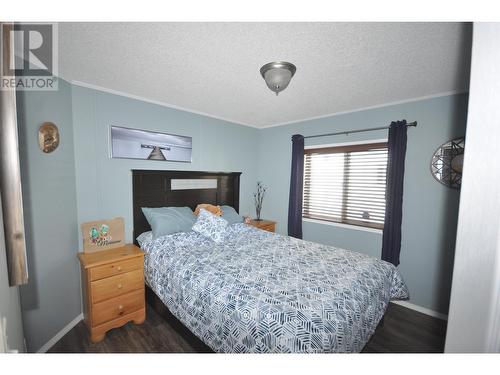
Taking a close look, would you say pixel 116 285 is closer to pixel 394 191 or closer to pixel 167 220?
pixel 167 220

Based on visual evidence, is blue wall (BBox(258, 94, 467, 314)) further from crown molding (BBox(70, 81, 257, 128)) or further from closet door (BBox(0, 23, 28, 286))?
closet door (BBox(0, 23, 28, 286))

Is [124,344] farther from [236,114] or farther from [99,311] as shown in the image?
[236,114]

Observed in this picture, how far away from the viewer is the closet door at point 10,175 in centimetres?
65

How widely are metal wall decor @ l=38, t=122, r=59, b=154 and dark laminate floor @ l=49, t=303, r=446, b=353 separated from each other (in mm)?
1748

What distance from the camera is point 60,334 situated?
192cm

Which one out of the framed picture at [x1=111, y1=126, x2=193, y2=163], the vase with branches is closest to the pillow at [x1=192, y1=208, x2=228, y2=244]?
the framed picture at [x1=111, y1=126, x2=193, y2=163]

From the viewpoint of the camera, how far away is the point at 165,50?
154 cm

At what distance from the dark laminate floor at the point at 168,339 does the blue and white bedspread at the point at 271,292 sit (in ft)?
1.28

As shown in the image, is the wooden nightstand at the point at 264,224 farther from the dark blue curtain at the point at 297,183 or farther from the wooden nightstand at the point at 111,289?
the wooden nightstand at the point at 111,289

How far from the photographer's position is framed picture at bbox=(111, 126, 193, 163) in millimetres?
2400

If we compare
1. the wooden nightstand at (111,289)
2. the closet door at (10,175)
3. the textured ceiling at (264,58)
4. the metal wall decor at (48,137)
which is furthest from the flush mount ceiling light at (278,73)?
the wooden nightstand at (111,289)

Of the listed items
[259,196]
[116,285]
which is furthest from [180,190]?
[259,196]

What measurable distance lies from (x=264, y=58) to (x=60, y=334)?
3.09 meters
